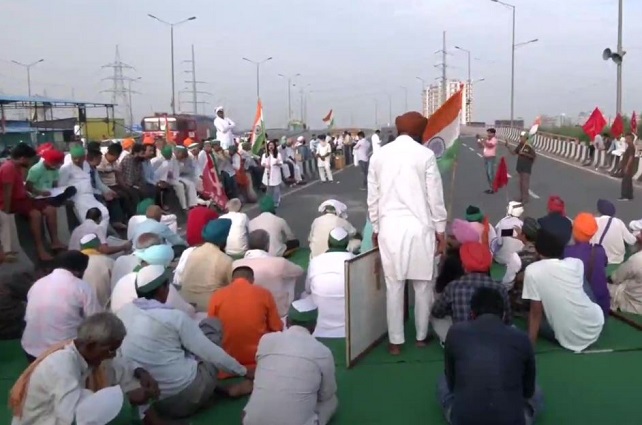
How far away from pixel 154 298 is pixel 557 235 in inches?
129

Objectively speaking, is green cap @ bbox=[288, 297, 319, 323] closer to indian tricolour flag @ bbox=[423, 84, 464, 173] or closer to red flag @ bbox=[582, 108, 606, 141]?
indian tricolour flag @ bbox=[423, 84, 464, 173]

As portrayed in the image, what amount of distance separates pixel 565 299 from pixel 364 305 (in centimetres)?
162

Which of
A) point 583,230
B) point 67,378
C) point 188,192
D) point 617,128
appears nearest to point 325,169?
point 617,128

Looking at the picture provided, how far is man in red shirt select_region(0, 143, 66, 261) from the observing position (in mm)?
9133

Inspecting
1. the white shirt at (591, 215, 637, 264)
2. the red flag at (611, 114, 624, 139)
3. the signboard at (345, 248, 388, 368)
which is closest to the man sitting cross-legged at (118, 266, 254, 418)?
the signboard at (345, 248, 388, 368)

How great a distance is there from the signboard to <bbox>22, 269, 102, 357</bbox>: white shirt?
6.51 ft

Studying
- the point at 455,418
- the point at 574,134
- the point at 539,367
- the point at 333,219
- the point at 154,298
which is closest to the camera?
the point at 455,418

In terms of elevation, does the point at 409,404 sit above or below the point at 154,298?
below

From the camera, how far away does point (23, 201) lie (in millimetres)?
9555

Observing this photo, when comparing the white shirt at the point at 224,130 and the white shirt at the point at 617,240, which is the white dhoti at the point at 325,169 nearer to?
the white shirt at the point at 224,130

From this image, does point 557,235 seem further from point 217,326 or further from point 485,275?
point 217,326

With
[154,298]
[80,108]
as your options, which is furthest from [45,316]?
→ [80,108]

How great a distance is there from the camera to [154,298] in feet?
16.6

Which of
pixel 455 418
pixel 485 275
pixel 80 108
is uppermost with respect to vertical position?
pixel 80 108
